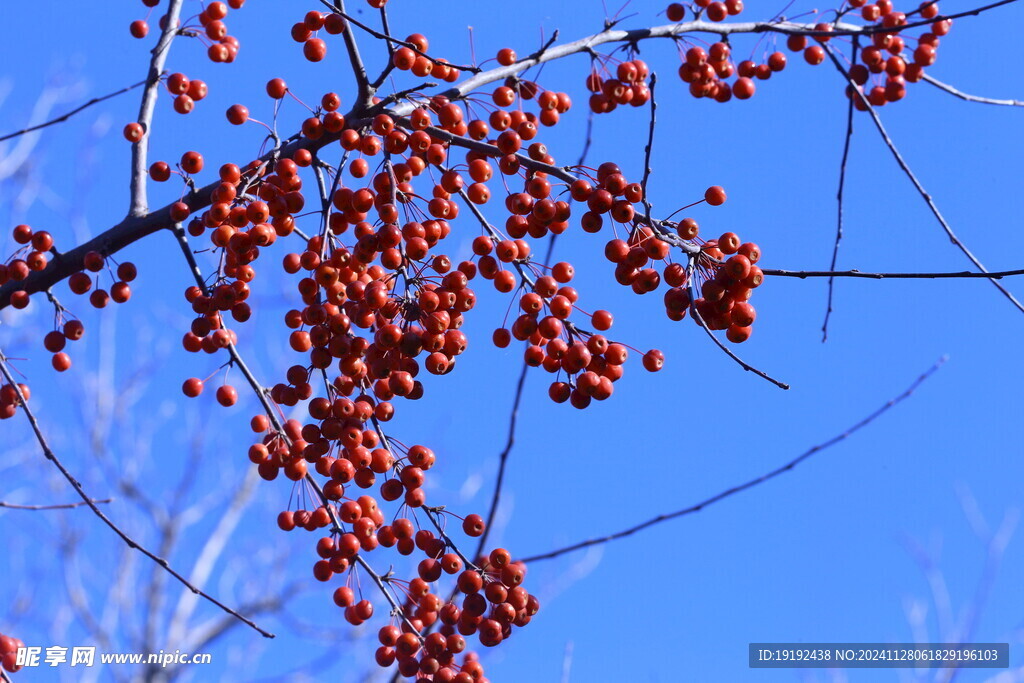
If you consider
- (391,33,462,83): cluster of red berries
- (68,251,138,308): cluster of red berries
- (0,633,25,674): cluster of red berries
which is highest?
(391,33,462,83): cluster of red berries

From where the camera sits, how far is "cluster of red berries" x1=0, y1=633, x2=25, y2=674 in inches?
111

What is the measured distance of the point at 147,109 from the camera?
278 centimetres

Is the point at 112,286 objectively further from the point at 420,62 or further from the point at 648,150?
the point at 648,150

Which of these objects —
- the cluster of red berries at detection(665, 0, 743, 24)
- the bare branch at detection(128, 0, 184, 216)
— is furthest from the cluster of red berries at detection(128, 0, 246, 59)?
the cluster of red berries at detection(665, 0, 743, 24)

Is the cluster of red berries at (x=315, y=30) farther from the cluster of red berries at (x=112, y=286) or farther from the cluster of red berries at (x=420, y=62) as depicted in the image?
the cluster of red berries at (x=112, y=286)

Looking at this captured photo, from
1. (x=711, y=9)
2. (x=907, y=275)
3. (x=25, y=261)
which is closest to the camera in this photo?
(x=907, y=275)

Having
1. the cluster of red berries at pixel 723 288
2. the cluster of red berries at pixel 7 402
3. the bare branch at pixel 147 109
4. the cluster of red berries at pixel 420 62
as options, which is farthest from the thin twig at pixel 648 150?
the cluster of red berries at pixel 7 402

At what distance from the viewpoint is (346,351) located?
2.08 meters

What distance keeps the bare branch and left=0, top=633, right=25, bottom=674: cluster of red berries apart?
1.39 m

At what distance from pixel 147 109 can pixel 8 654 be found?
169 cm

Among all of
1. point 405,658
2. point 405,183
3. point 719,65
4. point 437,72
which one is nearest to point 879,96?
point 719,65

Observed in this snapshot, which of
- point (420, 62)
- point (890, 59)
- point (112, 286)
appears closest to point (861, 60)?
point (890, 59)

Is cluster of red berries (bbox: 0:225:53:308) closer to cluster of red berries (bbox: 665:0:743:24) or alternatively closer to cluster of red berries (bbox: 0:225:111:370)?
cluster of red berries (bbox: 0:225:111:370)

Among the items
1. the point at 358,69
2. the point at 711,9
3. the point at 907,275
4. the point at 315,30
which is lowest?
the point at 907,275
